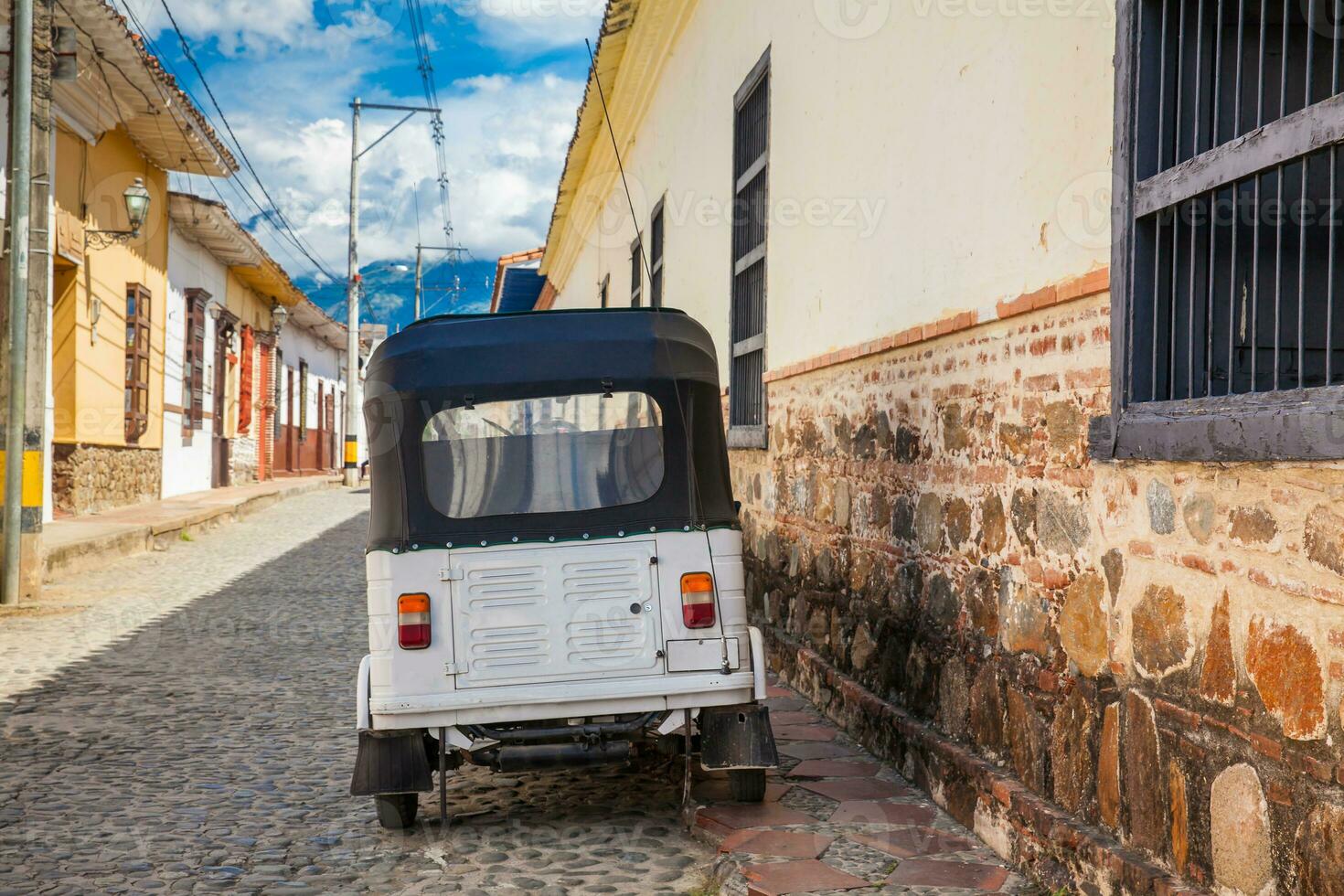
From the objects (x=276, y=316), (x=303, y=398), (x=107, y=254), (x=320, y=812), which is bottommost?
(x=320, y=812)

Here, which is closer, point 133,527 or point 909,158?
point 909,158

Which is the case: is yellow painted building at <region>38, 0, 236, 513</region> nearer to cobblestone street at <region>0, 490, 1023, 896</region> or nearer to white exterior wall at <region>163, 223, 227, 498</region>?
white exterior wall at <region>163, 223, 227, 498</region>

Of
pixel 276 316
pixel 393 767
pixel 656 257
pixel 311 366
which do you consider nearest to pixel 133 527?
pixel 656 257

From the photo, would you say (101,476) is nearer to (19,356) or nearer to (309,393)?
(19,356)

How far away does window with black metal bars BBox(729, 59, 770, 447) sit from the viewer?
8352mm

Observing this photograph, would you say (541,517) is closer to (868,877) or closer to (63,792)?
(868,877)

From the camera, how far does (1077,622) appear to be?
3.76m

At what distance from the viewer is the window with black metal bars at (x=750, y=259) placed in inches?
329

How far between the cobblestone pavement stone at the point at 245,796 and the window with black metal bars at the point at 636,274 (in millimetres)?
6591

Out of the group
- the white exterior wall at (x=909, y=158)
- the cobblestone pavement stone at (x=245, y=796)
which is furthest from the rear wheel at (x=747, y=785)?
the white exterior wall at (x=909, y=158)

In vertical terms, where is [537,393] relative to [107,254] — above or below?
below

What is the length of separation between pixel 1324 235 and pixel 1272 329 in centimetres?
28

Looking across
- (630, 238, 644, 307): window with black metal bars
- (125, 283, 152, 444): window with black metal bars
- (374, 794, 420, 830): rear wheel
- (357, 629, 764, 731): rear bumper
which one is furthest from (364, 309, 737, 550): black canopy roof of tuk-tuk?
(125, 283, 152, 444): window with black metal bars

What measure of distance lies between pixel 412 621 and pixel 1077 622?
2098 millimetres
